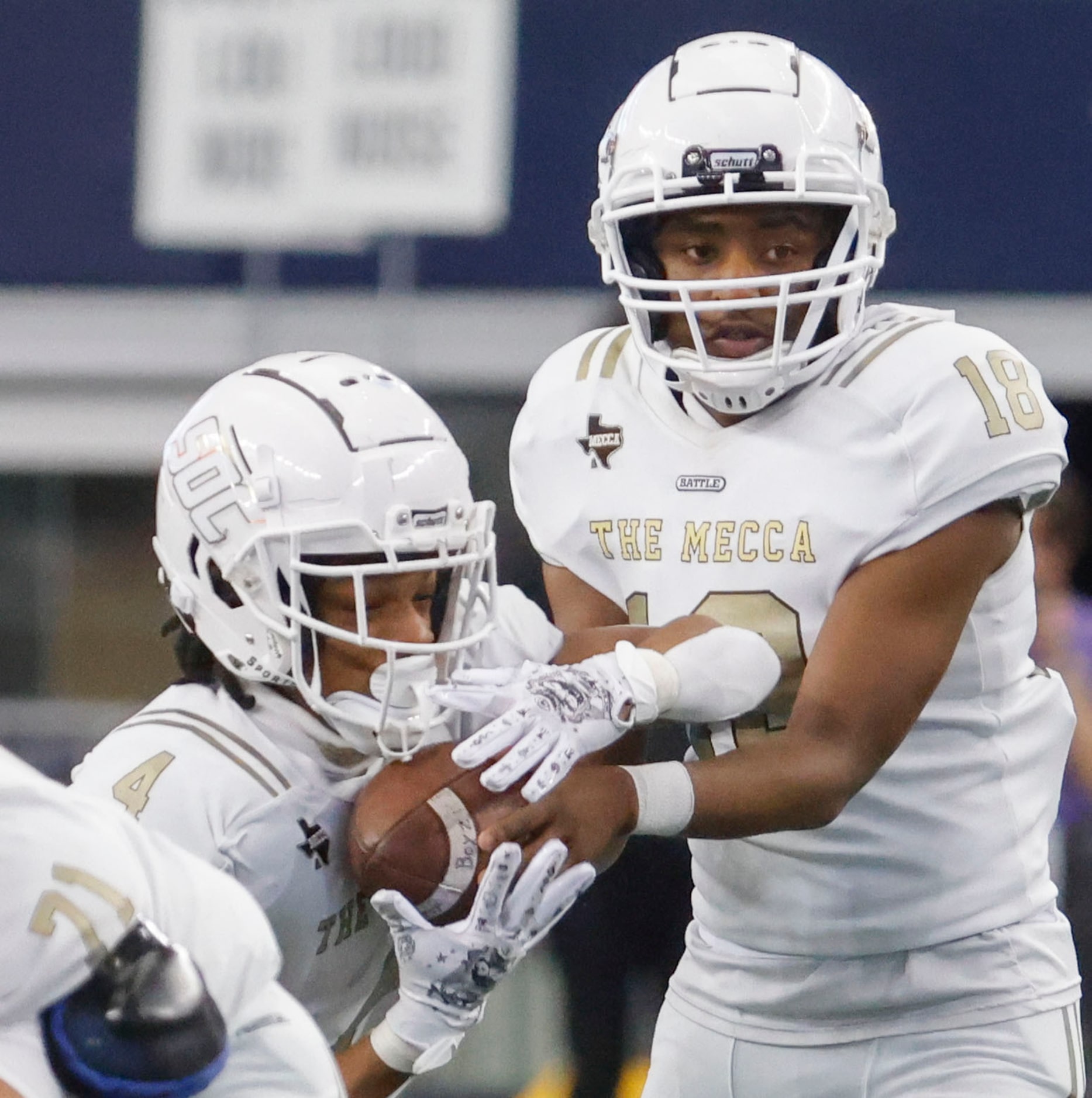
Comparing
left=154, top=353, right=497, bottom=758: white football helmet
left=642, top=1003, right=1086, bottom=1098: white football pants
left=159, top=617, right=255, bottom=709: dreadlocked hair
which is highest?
left=154, top=353, right=497, bottom=758: white football helmet

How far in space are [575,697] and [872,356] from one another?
612 mm

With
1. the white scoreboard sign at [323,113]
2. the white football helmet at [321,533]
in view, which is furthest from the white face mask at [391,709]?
the white scoreboard sign at [323,113]

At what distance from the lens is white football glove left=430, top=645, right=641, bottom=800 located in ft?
6.33

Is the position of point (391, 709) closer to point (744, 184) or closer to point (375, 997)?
point (375, 997)

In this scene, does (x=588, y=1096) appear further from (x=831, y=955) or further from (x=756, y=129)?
(x=756, y=129)

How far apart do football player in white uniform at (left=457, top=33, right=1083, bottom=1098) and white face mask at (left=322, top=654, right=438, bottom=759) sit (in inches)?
13.9

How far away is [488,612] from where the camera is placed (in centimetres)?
217

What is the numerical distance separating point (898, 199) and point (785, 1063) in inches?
135

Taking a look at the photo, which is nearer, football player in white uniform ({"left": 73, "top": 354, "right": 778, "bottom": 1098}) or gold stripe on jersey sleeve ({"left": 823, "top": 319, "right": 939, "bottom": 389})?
football player in white uniform ({"left": 73, "top": 354, "right": 778, "bottom": 1098})

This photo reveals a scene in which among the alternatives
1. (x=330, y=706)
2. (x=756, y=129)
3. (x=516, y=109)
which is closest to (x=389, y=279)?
(x=516, y=109)

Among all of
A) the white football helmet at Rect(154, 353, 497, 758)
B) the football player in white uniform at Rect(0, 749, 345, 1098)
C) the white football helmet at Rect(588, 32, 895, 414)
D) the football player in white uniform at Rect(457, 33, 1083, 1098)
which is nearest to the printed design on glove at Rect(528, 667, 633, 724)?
the white football helmet at Rect(154, 353, 497, 758)

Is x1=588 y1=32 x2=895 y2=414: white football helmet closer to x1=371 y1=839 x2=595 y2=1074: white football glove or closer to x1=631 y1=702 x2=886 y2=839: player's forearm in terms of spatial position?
x1=631 y1=702 x2=886 y2=839: player's forearm

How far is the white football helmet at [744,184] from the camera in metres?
2.31

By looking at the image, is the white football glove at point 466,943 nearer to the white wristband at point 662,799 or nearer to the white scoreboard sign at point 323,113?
the white wristband at point 662,799
